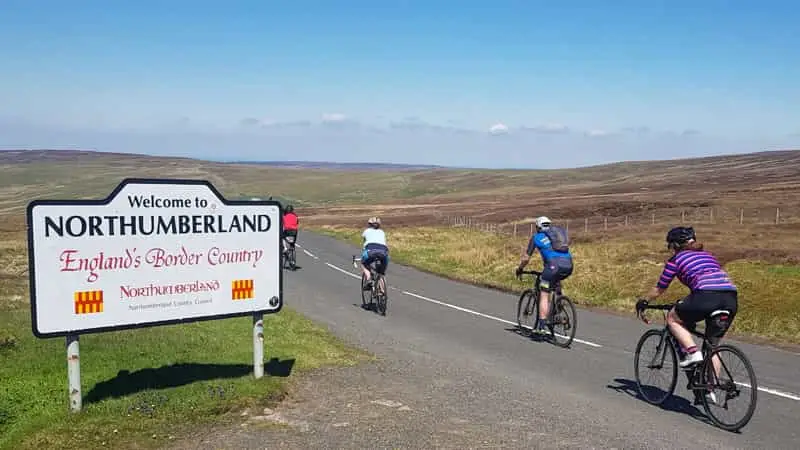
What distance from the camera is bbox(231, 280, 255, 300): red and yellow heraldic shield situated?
7.54m

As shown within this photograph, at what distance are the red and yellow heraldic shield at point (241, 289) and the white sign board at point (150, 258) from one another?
1 centimetres

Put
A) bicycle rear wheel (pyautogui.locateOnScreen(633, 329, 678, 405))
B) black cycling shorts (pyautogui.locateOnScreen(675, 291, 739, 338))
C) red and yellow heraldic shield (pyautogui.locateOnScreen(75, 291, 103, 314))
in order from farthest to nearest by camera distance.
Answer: bicycle rear wheel (pyautogui.locateOnScreen(633, 329, 678, 405)) < black cycling shorts (pyautogui.locateOnScreen(675, 291, 739, 338)) < red and yellow heraldic shield (pyautogui.locateOnScreen(75, 291, 103, 314))

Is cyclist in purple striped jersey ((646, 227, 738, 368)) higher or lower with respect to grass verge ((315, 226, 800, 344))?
higher

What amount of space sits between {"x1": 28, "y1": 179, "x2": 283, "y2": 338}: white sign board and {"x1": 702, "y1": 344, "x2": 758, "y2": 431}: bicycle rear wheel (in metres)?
4.71

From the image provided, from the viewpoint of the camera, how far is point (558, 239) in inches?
435

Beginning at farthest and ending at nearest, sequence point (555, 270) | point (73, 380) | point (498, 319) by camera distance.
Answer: point (498, 319) < point (555, 270) < point (73, 380)

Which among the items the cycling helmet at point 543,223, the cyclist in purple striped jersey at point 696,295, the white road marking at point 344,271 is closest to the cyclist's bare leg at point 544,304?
the cycling helmet at point 543,223

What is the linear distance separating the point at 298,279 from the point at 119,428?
14.9m

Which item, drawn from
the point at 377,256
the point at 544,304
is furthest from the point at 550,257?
the point at 377,256

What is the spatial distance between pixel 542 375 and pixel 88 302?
5.52 meters

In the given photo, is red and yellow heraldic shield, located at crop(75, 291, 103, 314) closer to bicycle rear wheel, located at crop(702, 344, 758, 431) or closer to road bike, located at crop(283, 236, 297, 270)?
bicycle rear wheel, located at crop(702, 344, 758, 431)

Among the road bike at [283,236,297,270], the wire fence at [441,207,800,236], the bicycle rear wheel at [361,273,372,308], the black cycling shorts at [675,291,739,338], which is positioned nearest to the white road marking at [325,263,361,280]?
the road bike at [283,236,297,270]

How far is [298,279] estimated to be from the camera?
68.5ft

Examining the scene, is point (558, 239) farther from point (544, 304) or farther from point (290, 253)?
point (290, 253)
